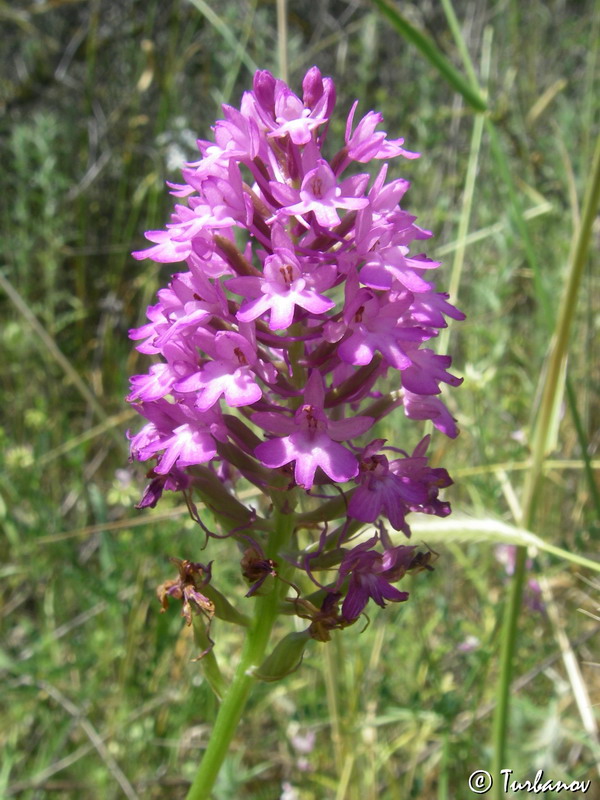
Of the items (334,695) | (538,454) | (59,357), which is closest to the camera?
(538,454)

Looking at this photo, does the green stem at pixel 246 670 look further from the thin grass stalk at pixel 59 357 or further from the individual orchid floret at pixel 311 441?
the thin grass stalk at pixel 59 357

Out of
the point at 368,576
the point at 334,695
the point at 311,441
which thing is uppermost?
the point at 311,441

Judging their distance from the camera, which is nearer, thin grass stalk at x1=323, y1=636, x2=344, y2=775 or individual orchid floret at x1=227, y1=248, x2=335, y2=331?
individual orchid floret at x1=227, y1=248, x2=335, y2=331

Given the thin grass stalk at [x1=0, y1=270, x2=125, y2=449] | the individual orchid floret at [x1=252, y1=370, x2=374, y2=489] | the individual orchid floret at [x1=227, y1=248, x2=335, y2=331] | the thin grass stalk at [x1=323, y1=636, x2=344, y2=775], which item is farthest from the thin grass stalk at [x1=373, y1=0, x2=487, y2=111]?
the thin grass stalk at [x1=0, y1=270, x2=125, y2=449]

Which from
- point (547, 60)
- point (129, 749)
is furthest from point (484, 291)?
point (547, 60)

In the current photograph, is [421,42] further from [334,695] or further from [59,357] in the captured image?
[59,357]

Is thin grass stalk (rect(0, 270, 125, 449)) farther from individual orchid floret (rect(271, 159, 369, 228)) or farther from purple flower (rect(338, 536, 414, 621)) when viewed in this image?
purple flower (rect(338, 536, 414, 621))

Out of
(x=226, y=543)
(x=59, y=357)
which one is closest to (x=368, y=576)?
(x=226, y=543)
